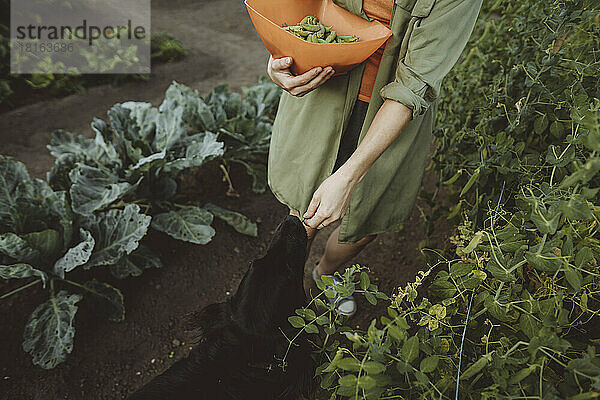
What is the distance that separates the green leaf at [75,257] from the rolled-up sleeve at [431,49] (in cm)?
158

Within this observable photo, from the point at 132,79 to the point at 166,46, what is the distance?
68cm

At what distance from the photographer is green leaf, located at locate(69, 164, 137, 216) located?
7.39 feet

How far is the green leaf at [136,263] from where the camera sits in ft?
7.38

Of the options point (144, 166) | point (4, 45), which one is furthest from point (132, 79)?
point (144, 166)

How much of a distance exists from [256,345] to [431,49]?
1074 millimetres

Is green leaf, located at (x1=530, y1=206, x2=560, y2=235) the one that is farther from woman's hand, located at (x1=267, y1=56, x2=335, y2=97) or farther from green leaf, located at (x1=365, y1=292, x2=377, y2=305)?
woman's hand, located at (x1=267, y1=56, x2=335, y2=97)

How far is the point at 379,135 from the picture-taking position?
1366mm

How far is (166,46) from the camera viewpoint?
185 inches

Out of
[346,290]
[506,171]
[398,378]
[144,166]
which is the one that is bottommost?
[144,166]

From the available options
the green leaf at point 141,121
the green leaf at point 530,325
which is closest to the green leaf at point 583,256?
the green leaf at point 530,325

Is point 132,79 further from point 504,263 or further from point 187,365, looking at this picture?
point 504,263

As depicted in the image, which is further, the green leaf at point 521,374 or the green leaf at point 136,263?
the green leaf at point 136,263

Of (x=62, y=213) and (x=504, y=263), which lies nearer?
(x=504, y=263)

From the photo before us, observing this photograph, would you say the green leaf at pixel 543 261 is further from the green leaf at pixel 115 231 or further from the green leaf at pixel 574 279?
the green leaf at pixel 115 231
